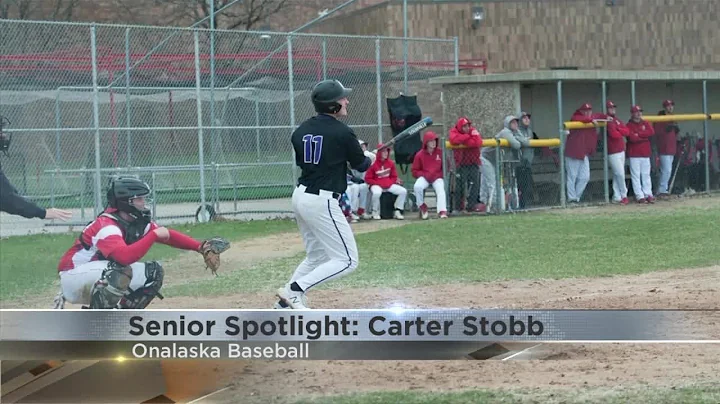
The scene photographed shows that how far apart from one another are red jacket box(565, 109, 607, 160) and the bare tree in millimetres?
14484

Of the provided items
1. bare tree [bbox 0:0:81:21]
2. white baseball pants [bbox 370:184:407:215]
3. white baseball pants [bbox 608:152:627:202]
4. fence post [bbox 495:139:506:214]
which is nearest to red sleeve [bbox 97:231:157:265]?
white baseball pants [bbox 370:184:407:215]

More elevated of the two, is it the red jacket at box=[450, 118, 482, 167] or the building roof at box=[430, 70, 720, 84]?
the building roof at box=[430, 70, 720, 84]

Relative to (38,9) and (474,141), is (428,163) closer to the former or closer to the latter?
(474,141)

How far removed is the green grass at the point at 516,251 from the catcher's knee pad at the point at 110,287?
2090 millimetres

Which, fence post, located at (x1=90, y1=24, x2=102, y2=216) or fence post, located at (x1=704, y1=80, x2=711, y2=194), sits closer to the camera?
fence post, located at (x1=90, y1=24, x2=102, y2=216)

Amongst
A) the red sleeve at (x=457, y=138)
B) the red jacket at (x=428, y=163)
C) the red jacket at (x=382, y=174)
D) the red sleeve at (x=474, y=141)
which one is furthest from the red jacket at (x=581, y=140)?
the red jacket at (x=382, y=174)

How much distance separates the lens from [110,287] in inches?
312

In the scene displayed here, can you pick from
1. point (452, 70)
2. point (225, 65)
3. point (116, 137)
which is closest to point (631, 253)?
point (116, 137)

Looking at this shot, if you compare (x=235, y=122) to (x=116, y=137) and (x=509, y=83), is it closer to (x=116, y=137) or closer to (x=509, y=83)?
(x=116, y=137)

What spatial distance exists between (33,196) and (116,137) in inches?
57.2

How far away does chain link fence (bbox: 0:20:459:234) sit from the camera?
1628 cm

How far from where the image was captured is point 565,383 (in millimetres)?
6371

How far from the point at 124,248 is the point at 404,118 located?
9428 mm

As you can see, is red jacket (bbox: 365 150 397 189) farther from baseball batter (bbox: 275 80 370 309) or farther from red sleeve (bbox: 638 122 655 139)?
baseball batter (bbox: 275 80 370 309)
